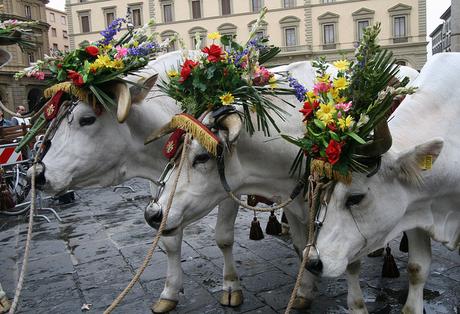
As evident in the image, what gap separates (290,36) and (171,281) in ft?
148

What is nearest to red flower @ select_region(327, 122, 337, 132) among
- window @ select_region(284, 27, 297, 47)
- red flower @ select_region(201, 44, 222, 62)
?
red flower @ select_region(201, 44, 222, 62)

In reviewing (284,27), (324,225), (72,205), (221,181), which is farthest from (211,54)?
(284,27)

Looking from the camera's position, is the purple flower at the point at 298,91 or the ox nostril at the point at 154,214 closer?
the ox nostril at the point at 154,214

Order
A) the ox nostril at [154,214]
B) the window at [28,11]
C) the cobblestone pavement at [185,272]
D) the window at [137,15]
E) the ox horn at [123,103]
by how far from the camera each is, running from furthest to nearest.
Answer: the window at [28,11] → the window at [137,15] → the cobblestone pavement at [185,272] → the ox horn at [123,103] → the ox nostril at [154,214]

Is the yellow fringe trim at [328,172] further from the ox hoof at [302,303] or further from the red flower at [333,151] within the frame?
the ox hoof at [302,303]

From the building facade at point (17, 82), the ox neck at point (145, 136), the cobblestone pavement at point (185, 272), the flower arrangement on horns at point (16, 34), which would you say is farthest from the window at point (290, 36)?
the ox neck at point (145, 136)

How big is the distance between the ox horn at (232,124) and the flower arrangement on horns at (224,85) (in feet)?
0.35

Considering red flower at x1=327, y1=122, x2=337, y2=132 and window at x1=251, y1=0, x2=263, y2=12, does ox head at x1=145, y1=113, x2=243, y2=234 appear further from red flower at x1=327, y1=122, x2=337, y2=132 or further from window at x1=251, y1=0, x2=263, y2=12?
window at x1=251, y1=0, x2=263, y2=12

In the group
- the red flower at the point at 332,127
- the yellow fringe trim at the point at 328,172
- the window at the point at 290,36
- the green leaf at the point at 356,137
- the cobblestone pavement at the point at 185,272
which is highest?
the window at the point at 290,36

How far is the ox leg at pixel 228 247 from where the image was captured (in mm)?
4375

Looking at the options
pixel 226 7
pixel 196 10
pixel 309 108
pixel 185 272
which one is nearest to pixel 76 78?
pixel 309 108

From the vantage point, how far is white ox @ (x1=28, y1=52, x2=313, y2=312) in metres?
3.89

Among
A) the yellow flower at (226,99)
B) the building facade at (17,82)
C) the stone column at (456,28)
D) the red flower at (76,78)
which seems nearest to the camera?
the yellow flower at (226,99)

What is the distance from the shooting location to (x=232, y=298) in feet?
14.3
